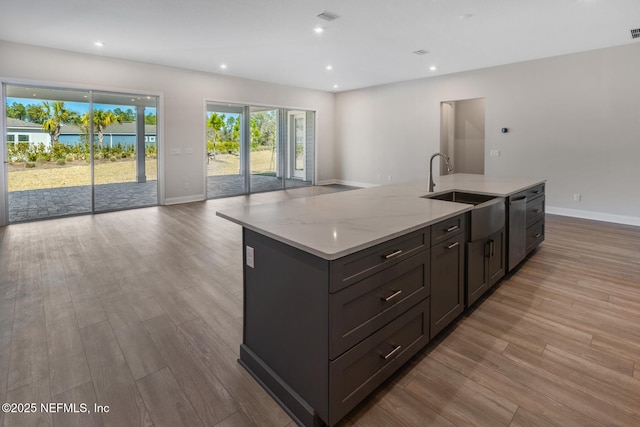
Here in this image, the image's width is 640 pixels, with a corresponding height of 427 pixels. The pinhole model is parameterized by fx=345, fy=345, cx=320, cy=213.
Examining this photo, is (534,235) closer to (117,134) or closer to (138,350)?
(138,350)

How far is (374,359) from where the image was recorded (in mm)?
1684

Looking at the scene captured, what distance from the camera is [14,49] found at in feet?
17.8

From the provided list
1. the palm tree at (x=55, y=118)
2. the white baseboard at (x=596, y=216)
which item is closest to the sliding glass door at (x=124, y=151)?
the palm tree at (x=55, y=118)

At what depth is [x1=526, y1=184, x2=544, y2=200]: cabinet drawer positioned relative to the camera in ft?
11.9

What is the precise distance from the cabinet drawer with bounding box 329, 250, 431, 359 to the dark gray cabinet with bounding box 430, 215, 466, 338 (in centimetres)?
12

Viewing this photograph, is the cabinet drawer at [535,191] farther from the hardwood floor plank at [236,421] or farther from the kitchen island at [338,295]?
the hardwood floor plank at [236,421]

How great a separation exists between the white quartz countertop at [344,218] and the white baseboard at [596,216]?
4235 mm

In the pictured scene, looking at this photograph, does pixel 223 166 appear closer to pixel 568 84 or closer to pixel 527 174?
pixel 527 174

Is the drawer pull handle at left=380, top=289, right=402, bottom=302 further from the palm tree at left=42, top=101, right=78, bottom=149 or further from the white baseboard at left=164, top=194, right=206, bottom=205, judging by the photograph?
the palm tree at left=42, top=101, right=78, bottom=149

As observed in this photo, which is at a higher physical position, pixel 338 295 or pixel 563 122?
pixel 563 122

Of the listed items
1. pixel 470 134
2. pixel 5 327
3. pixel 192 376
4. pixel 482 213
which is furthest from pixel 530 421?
pixel 470 134

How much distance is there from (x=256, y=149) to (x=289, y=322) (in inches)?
306

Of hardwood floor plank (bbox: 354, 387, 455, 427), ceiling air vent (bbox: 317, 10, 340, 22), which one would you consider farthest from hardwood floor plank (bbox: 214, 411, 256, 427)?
ceiling air vent (bbox: 317, 10, 340, 22)

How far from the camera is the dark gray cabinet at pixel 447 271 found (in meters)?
2.08
